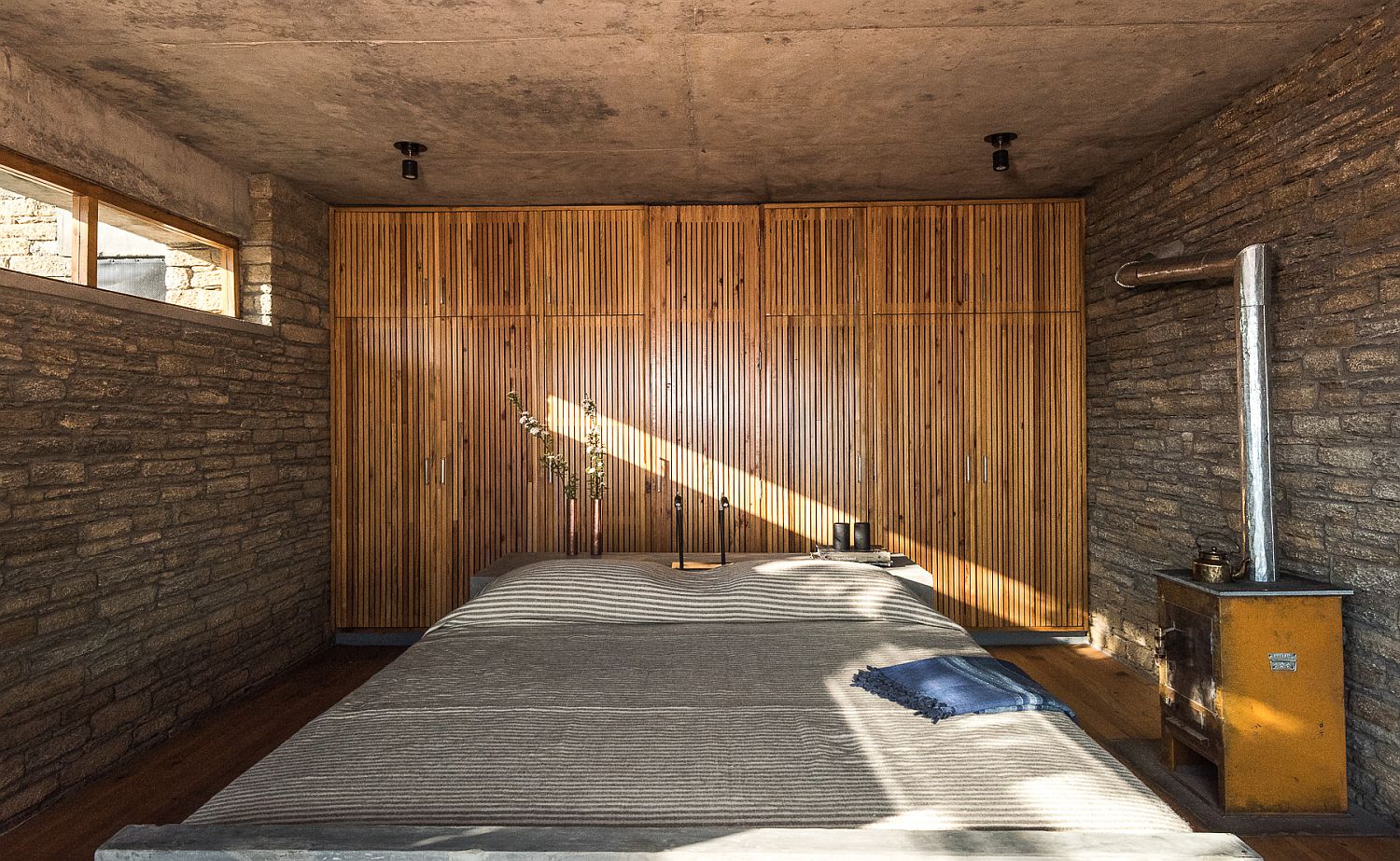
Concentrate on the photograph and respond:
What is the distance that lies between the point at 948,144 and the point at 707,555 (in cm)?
217

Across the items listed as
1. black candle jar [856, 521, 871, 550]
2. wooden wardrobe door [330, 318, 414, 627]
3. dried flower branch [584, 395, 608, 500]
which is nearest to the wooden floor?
wooden wardrobe door [330, 318, 414, 627]

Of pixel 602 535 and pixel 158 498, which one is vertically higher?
pixel 158 498

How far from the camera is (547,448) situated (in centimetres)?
436

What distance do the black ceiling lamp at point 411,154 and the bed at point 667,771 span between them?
6.93 feet

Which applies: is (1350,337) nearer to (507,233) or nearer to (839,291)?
(839,291)

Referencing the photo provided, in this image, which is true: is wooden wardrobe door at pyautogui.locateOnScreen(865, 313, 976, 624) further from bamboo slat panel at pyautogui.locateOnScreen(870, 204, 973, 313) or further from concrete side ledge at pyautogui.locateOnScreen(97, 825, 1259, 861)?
concrete side ledge at pyautogui.locateOnScreen(97, 825, 1259, 861)

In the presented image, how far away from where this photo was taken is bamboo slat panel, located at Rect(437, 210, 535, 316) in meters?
4.43

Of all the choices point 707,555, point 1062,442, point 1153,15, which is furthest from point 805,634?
point 1062,442

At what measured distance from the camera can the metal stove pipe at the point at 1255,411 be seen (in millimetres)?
2717

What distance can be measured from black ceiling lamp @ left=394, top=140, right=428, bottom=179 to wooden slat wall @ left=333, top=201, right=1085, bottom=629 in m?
0.86

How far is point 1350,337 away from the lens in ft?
8.46

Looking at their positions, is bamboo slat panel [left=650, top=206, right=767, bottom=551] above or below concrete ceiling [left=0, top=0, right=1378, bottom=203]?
below

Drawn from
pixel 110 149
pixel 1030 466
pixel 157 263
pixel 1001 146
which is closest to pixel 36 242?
pixel 110 149

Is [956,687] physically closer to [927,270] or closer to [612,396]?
[612,396]
